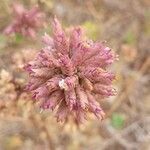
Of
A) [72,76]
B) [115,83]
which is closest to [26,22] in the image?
[72,76]

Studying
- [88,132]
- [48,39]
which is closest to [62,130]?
[88,132]

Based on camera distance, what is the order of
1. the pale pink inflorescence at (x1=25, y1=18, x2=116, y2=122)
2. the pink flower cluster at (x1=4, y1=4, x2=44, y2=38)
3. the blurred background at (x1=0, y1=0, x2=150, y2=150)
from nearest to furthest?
the pale pink inflorescence at (x1=25, y1=18, x2=116, y2=122) < the pink flower cluster at (x1=4, y1=4, x2=44, y2=38) < the blurred background at (x1=0, y1=0, x2=150, y2=150)

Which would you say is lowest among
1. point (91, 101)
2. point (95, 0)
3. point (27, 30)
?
point (91, 101)

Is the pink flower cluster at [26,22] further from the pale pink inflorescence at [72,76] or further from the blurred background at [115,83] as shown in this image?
the pale pink inflorescence at [72,76]

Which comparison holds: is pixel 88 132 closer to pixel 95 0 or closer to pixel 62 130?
pixel 62 130

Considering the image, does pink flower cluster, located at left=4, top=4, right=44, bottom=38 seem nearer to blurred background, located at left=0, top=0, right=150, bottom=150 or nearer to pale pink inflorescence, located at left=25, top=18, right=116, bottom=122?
blurred background, located at left=0, top=0, right=150, bottom=150

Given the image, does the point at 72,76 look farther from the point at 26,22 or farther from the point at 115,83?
the point at 115,83

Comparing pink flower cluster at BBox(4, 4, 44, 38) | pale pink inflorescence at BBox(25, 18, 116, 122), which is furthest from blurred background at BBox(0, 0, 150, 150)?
pale pink inflorescence at BBox(25, 18, 116, 122)

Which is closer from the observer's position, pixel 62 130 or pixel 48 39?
pixel 48 39
